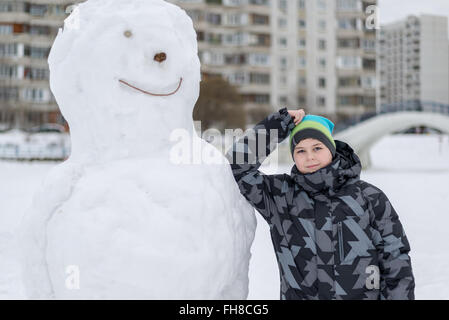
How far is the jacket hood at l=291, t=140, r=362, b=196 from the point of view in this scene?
7.32ft

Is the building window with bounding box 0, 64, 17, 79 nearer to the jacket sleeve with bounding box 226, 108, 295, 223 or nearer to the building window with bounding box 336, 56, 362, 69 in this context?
the building window with bounding box 336, 56, 362, 69

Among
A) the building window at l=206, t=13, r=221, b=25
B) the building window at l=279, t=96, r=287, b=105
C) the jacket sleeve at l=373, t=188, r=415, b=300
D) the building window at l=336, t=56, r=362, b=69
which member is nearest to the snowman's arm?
the jacket sleeve at l=373, t=188, r=415, b=300

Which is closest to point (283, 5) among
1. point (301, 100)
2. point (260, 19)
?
point (260, 19)

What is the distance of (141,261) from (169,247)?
14 cm

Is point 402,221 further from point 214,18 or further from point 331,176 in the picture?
point 214,18

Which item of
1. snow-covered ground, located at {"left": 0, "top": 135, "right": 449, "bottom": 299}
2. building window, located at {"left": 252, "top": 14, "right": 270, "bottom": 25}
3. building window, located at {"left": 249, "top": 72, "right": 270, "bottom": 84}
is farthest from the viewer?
building window, located at {"left": 252, "top": 14, "right": 270, "bottom": 25}

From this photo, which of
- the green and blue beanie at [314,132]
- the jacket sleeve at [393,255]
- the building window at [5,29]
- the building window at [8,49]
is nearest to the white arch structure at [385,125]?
the green and blue beanie at [314,132]

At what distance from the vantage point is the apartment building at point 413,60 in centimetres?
6638

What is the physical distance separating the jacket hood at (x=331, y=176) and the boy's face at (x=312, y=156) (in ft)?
0.12

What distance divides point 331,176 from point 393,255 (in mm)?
461

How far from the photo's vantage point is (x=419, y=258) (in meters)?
6.38

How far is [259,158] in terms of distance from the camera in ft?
7.86

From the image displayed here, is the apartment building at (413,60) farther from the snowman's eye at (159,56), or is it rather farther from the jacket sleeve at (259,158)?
the snowman's eye at (159,56)
